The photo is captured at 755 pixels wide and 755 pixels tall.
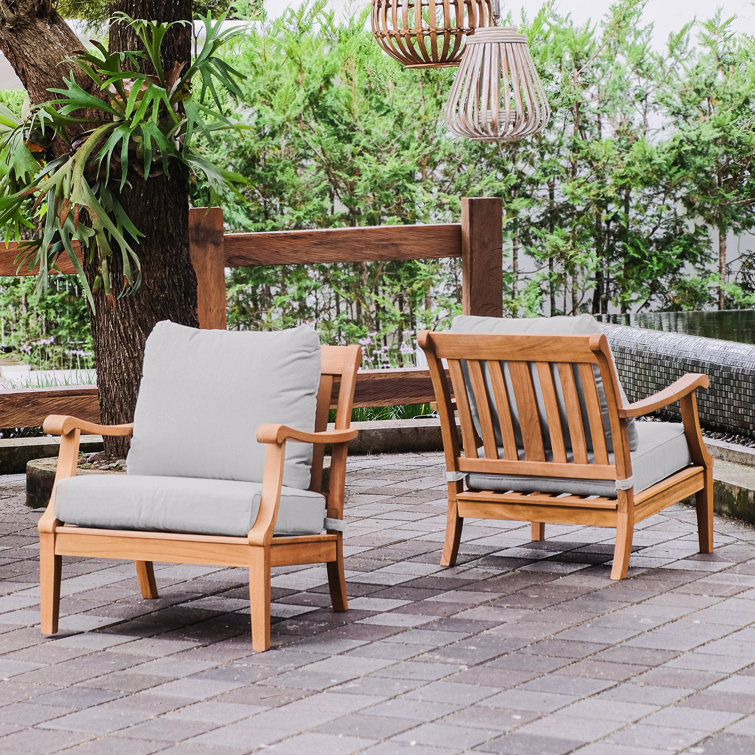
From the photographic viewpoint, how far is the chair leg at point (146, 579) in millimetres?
4242

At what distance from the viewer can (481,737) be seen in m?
2.96

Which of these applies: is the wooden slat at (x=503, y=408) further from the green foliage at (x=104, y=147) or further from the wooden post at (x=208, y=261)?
the wooden post at (x=208, y=261)

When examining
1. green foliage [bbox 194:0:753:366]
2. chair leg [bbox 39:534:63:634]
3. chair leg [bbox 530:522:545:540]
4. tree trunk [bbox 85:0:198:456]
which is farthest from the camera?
green foliage [bbox 194:0:753:366]

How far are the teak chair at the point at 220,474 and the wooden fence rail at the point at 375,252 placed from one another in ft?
7.02

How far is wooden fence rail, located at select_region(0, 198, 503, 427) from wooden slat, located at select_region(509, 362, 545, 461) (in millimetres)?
2352

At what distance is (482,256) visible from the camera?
689 centimetres

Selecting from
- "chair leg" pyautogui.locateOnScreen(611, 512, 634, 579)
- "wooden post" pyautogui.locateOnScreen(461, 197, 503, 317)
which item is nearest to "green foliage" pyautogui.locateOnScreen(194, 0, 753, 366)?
"wooden post" pyautogui.locateOnScreen(461, 197, 503, 317)

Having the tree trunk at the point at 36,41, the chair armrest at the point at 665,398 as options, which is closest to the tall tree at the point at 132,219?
the tree trunk at the point at 36,41

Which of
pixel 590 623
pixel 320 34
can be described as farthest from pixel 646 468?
pixel 320 34

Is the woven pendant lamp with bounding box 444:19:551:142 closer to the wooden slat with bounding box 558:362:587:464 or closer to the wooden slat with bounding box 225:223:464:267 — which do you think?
the wooden slat with bounding box 225:223:464:267

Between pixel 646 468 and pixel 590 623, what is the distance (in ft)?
2.57

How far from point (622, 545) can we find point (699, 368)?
6.38 feet

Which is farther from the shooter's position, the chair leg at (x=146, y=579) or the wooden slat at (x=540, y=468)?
the wooden slat at (x=540, y=468)

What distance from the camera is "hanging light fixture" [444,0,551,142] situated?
21.6 ft
